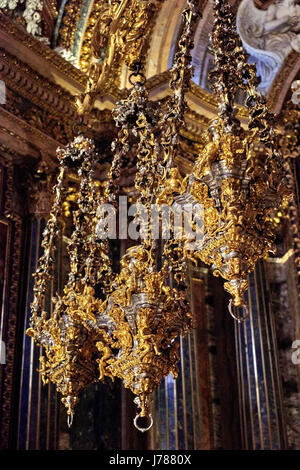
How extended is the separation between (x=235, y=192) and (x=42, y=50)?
3.40m

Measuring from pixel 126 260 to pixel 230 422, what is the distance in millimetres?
3172

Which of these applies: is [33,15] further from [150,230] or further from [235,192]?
[235,192]

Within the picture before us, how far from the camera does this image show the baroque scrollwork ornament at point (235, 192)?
3.70 meters

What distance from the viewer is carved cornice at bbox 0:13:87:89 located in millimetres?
5875

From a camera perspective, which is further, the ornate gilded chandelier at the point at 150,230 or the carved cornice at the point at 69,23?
the carved cornice at the point at 69,23

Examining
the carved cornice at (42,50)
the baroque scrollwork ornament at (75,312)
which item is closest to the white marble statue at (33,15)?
the carved cornice at (42,50)

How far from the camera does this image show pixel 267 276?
7066 mm

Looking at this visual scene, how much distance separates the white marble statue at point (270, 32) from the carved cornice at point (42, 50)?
2143mm

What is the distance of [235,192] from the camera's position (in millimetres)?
3689

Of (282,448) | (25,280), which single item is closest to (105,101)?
(25,280)

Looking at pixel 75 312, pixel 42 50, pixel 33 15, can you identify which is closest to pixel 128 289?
pixel 75 312

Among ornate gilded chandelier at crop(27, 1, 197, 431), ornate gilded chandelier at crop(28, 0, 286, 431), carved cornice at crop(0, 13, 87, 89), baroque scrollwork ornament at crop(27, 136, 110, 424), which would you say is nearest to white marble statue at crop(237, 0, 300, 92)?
carved cornice at crop(0, 13, 87, 89)

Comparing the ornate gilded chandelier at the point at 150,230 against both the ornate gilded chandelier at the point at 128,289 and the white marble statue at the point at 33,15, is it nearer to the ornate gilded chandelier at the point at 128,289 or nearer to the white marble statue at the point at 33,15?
the ornate gilded chandelier at the point at 128,289

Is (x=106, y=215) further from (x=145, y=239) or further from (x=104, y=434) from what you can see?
(x=104, y=434)
